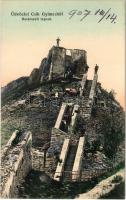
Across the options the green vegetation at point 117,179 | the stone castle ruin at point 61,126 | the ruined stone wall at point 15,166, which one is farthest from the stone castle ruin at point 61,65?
the green vegetation at point 117,179

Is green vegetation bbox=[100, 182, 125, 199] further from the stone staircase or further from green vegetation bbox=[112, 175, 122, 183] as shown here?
the stone staircase

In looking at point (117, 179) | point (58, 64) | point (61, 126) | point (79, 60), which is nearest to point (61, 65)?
point (58, 64)

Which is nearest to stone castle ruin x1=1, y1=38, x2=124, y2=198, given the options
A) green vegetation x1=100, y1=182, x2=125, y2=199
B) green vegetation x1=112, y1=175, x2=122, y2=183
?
green vegetation x1=112, y1=175, x2=122, y2=183

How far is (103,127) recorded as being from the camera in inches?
316

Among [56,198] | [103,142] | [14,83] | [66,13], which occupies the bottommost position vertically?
[56,198]

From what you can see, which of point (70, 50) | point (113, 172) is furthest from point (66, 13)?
point (113, 172)

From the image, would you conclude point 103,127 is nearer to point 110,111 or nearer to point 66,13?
point 110,111

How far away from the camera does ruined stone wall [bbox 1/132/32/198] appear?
25.0 feet

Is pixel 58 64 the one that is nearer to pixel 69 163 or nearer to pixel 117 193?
pixel 69 163

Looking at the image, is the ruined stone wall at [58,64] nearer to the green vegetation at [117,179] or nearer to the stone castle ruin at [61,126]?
the stone castle ruin at [61,126]

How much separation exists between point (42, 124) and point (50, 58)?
2.99ft

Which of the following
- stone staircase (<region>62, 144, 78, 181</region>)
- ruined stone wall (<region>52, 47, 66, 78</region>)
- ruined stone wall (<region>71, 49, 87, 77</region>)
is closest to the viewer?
stone staircase (<region>62, 144, 78, 181</region>)

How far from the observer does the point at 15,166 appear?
7.77 meters

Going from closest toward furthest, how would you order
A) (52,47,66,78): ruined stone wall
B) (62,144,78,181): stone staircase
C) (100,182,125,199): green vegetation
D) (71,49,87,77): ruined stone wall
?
(100,182,125,199): green vegetation, (62,144,78,181): stone staircase, (71,49,87,77): ruined stone wall, (52,47,66,78): ruined stone wall
